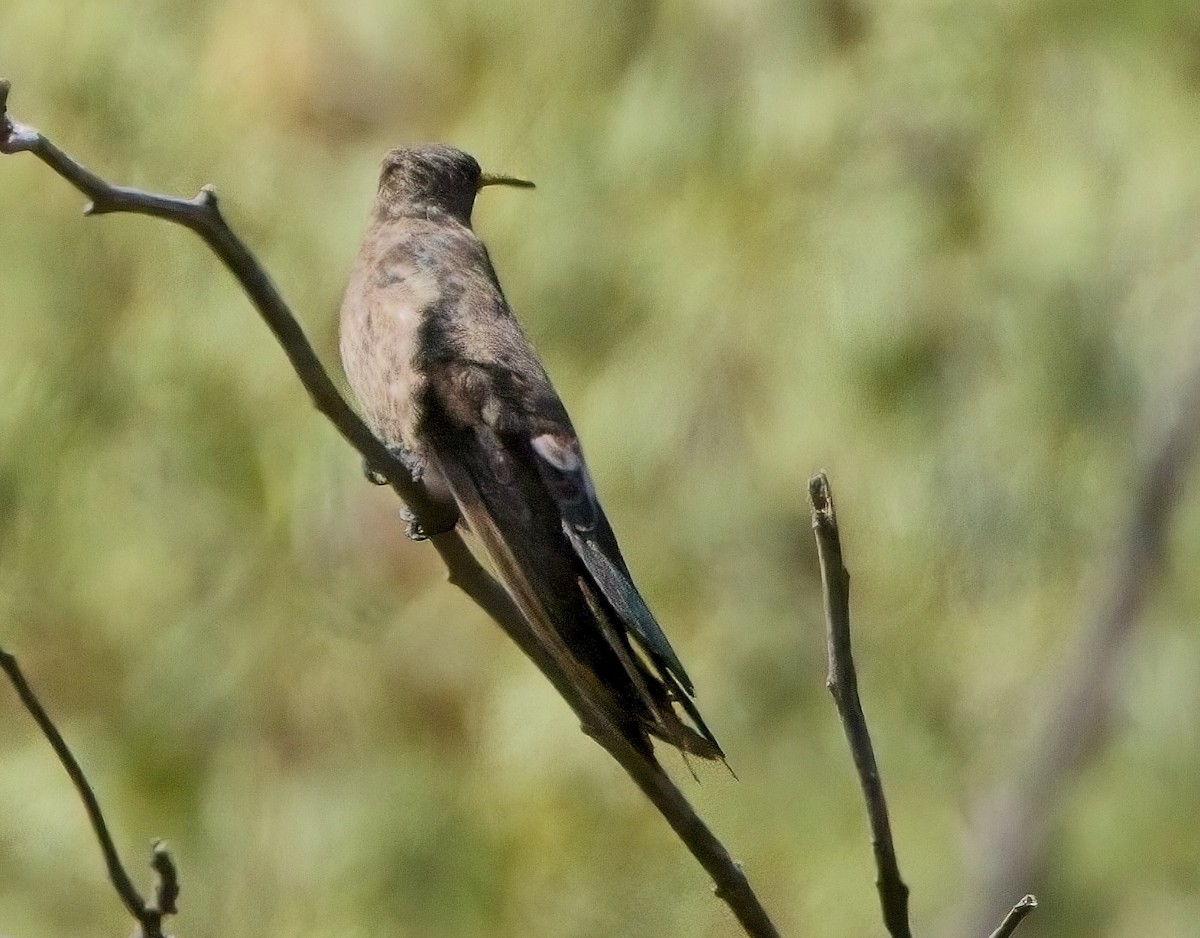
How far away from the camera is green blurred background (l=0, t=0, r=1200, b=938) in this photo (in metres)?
5.12

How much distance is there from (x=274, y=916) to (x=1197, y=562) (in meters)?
2.75

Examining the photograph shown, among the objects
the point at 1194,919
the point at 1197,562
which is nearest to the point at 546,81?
the point at 1197,562

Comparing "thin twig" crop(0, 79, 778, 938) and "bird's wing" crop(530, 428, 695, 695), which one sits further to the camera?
"bird's wing" crop(530, 428, 695, 695)

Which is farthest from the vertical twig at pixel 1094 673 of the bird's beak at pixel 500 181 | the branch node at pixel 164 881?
the branch node at pixel 164 881

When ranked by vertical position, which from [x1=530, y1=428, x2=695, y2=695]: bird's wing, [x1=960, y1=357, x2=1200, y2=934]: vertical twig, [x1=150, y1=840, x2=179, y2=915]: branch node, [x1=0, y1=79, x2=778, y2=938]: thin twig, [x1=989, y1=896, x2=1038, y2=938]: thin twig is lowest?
[x1=989, y1=896, x2=1038, y2=938]: thin twig

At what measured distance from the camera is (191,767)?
5.71 m

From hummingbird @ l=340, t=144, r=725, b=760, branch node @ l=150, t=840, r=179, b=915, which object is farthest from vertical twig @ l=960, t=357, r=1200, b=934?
branch node @ l=150, t=840, r=179, b=915

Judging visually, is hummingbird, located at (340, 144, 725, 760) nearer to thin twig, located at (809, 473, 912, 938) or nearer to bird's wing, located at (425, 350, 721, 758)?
bird's wing, located at (425, 350, 721, 758)

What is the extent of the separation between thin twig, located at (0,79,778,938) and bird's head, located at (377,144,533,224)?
1368 millimetres

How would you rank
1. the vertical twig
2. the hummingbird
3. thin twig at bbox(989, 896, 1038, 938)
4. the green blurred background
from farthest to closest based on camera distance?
1. the green blurred background
2. the vertical twig
3. the hummingbird
4. thin twig at bbox(989, 896, 1038, 938)

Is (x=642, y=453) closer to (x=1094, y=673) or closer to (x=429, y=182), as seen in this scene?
(x=1094, y=673)

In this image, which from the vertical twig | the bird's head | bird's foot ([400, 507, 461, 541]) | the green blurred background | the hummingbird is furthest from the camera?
the green blurred background

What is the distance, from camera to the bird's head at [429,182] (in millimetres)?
3316

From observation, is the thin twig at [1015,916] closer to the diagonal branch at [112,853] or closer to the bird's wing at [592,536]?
the bird's wing at [592,536]
